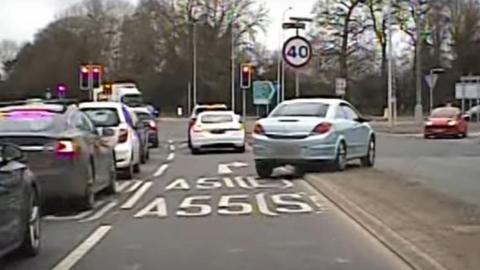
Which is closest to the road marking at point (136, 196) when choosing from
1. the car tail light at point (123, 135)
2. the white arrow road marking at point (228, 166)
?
the car tail light at point (123, 135)

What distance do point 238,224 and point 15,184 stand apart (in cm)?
411

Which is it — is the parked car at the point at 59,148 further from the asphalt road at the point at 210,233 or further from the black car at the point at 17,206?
the black car at the point at 17,206

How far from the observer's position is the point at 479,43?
291 feet

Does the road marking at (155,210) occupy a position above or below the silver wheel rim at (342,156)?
below

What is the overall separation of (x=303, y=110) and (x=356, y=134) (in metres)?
1.39

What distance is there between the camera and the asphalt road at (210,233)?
11.1 meters

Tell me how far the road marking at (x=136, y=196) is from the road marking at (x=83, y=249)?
275 cm

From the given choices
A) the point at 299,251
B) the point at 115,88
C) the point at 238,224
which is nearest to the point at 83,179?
the point at 238,224

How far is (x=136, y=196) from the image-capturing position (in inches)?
731

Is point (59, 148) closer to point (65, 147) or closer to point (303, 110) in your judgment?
point (65, 147)

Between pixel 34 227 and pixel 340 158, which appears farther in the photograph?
pixel 340 158

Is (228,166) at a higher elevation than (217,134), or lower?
lower

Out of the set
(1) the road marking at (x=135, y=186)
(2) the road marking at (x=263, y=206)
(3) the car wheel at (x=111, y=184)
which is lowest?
(1) the road marking at (x=135, y=186)

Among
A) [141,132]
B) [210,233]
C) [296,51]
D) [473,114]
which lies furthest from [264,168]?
[473,114]
